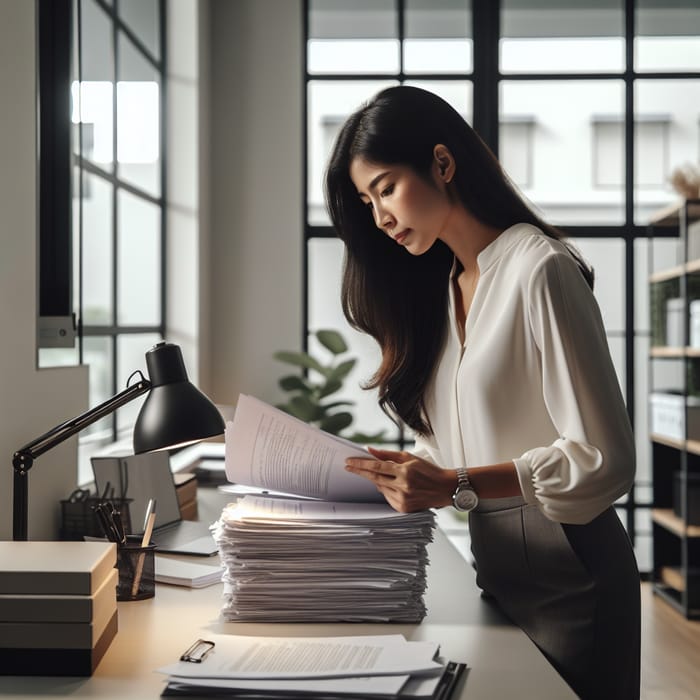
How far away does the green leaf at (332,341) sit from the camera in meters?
4.44

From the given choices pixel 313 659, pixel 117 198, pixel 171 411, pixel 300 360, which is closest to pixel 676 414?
pixel 300 360

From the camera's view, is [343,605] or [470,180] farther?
[470,180]

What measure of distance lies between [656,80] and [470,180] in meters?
3.96

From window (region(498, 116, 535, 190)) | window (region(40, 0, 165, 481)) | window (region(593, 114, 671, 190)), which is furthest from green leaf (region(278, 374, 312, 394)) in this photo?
window (region(593, 114, 671, 190))

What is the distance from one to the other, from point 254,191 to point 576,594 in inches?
148

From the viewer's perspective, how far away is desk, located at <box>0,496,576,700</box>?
993 millimetres

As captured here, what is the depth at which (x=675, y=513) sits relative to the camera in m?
4.50

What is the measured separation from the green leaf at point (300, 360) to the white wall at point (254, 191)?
0.78 feet

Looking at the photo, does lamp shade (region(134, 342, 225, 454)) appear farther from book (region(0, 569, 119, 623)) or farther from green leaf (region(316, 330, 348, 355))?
green leaf (region(316, 330, 348, 355))

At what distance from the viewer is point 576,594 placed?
4.02 feet

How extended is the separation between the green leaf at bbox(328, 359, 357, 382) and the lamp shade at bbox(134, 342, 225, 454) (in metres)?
3.02

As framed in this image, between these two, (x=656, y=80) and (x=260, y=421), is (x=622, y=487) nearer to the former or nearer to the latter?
(x=260, y=421)

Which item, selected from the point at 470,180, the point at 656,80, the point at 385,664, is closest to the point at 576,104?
the point at 656,80

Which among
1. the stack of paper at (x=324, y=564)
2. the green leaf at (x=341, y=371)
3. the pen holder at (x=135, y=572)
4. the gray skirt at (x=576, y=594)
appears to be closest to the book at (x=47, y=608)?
the stack of paper at (x=324, y=564)
